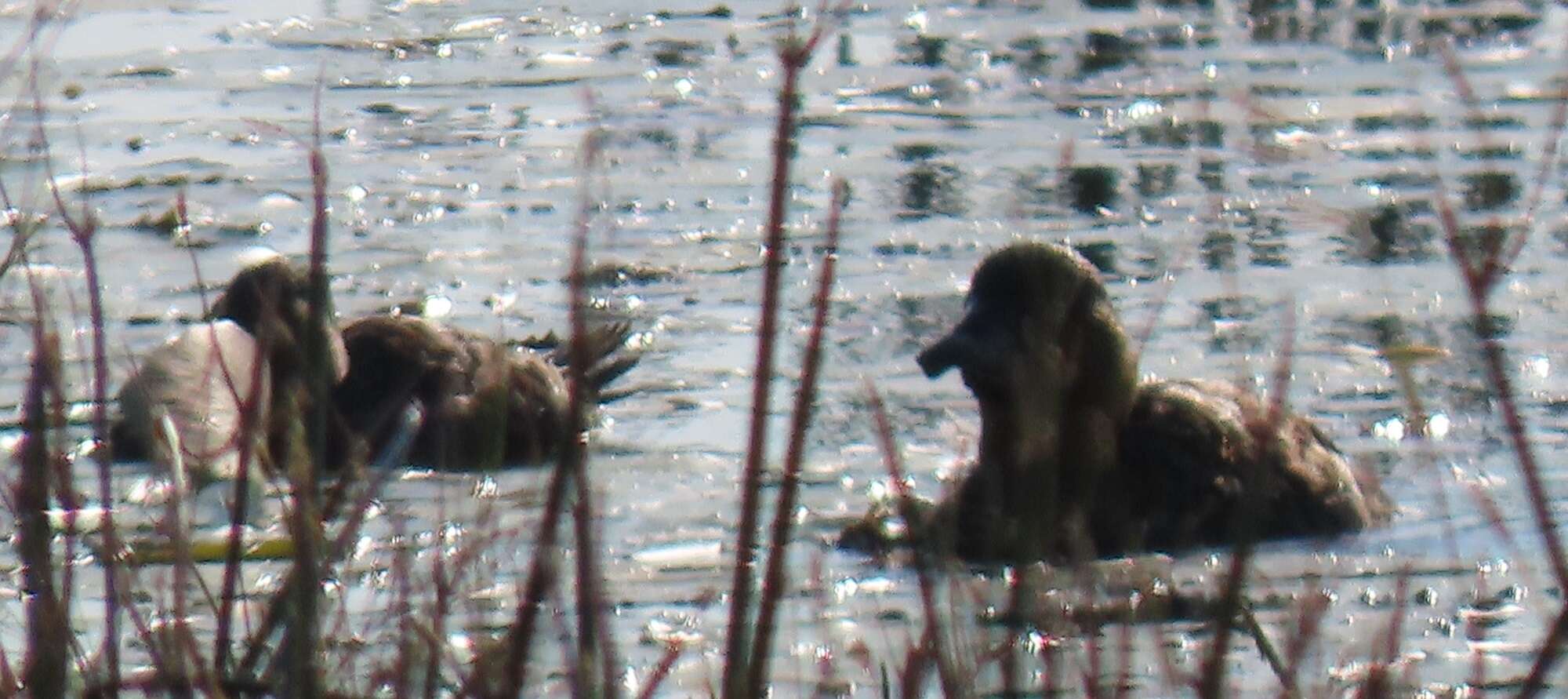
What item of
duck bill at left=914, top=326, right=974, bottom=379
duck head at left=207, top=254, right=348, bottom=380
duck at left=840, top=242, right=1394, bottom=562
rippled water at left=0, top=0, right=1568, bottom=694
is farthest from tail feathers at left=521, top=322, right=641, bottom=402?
duck at left=840, top=242, right=1394, bottom=562

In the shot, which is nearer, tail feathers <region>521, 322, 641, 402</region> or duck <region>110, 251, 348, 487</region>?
duck <region>110, 251, 348, 487</region>

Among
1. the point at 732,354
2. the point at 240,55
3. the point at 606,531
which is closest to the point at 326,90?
the point at 240,55

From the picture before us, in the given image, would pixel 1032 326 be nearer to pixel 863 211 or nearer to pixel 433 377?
pixel 433 377

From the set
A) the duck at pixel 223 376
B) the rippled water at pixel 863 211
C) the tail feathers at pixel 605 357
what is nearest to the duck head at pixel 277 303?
the duck at pixel 223 376

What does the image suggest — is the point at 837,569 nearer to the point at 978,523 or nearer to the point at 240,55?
the point at 978,523

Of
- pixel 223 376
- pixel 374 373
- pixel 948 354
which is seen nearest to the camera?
pixel 223 376

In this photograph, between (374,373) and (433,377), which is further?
(374,373)

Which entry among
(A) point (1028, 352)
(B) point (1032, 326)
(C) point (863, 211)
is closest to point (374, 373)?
(B) point (1032, 326)

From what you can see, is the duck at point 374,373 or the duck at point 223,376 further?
the duck at point 374,373

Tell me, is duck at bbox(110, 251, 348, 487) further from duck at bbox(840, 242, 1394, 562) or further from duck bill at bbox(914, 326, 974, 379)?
duck at bbox(840, 242, 1394, 562)

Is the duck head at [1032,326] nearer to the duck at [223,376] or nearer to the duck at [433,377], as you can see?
the duck at [433,377]

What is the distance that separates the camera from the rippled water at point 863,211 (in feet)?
23.9

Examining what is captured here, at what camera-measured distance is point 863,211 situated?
12.7m

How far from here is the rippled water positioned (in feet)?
23.9
